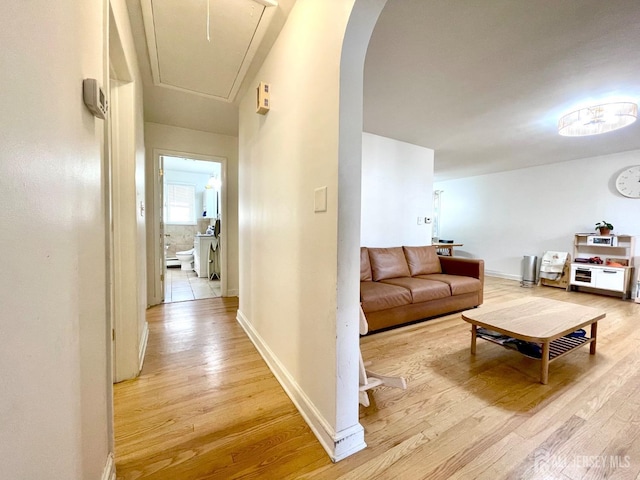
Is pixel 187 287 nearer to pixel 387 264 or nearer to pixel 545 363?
pixel 387 264

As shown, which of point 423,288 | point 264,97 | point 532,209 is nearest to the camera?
point 264,97

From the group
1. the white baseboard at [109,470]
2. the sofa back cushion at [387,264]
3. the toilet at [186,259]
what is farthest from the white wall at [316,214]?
the toilet at [186,259]

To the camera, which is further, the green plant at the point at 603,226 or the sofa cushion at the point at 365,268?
the green plant at the point at 603,226

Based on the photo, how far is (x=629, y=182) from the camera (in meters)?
4.24

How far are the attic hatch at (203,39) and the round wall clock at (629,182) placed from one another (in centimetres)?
593

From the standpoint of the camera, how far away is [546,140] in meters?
3.78

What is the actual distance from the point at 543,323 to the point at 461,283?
1233mm

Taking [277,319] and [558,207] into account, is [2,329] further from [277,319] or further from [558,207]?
[558,207]

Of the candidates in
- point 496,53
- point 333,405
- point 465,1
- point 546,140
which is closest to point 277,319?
point 333,405

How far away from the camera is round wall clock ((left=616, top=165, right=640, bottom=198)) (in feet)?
13.7

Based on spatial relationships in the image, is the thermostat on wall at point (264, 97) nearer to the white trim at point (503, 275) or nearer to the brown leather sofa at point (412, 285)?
the brown leather sofa at point (412, 285)

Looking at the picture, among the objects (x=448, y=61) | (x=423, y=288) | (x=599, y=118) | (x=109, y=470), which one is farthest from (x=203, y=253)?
(x=599, y=118)

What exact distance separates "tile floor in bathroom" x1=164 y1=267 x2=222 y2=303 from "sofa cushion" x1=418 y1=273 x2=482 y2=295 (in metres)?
3.21

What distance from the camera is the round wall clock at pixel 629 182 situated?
13.7ft
